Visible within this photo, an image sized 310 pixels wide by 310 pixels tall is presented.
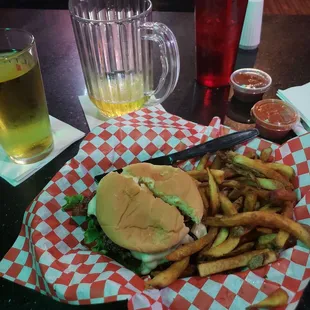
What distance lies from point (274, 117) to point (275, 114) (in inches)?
1.0

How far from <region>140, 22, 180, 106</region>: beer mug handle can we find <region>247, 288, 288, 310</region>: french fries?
0.98m

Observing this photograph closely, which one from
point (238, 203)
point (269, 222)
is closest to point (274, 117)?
Answer: point (238, 203)

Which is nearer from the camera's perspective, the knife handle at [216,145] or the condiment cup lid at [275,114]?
the knife handle at [216,145]

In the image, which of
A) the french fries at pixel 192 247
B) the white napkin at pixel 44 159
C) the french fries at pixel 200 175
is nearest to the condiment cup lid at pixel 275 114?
the french fries at pixel 200 175

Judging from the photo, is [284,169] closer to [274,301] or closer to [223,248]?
[223,248]

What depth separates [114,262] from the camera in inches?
47.8

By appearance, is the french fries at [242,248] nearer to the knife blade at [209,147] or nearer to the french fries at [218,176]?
the french fries at [218,176]

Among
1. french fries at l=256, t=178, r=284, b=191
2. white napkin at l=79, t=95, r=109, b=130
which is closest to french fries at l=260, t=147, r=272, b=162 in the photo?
french fries at l=256, t=178, r=284, b=191

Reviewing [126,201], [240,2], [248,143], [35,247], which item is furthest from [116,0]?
[35,247]

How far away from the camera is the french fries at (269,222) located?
1.18 m

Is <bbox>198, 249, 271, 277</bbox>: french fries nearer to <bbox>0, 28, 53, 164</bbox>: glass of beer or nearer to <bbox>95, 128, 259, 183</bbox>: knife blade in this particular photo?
<bbox>95, 128, 259, 183</bbox>: knife blade

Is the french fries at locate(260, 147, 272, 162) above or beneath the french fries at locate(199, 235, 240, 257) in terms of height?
above

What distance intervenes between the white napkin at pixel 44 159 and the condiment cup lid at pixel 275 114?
81 cm

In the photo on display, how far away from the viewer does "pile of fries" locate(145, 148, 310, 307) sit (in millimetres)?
1152
